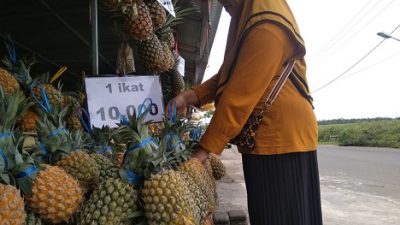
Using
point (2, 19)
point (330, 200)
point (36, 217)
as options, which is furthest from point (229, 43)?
point (330, 200)

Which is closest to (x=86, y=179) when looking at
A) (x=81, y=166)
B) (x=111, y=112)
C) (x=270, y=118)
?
(x=81, y=166)

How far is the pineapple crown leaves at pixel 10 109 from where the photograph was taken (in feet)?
4.79

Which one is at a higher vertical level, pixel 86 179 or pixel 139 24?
pixel 139 24

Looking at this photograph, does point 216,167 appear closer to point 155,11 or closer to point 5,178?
point 155,11

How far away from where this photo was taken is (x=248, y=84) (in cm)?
183

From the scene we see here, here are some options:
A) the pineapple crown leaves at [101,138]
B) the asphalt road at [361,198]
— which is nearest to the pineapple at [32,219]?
the pineapple crown leaves at [101,138]

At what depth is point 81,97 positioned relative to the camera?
9.24ft

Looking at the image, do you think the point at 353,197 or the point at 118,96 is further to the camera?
the point at 353,197

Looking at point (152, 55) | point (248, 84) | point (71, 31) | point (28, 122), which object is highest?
point (71, 31)

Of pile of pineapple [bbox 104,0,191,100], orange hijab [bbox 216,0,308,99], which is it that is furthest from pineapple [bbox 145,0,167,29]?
orange hijab [bbox 216,0,308,99]

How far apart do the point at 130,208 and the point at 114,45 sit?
14.1 feet

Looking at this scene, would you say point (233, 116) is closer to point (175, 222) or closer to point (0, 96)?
point (175, 222)

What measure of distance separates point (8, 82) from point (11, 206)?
1.25 m

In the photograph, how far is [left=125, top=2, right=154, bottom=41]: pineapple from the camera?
2590 mm
